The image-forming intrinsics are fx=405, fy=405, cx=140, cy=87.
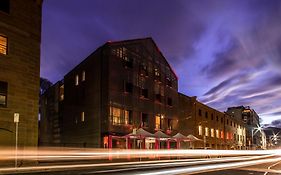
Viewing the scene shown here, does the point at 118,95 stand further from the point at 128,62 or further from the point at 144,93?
the point at 144,93

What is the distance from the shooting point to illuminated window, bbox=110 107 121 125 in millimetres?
44781

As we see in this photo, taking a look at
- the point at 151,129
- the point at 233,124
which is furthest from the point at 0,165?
the point at 233,124

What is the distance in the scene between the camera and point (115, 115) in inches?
1785

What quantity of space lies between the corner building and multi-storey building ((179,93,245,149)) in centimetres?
556

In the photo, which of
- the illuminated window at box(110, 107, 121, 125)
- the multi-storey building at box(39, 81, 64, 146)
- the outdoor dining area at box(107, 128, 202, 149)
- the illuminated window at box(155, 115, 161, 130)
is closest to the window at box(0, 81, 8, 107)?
the outdoor dining area at box(107, 128, 202, 149)

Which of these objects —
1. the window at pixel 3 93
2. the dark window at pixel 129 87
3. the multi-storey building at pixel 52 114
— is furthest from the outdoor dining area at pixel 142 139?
the window at pixel 3 93

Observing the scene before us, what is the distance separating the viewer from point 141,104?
1965 inches

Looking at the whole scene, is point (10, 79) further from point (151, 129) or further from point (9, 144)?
point (151, 129)

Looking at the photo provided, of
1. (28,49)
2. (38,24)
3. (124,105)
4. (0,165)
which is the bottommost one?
(0,165)

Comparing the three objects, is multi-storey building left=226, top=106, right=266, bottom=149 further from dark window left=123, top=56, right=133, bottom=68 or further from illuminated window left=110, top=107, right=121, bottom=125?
illuminated window left=110, top=107, right=121, bottom=125

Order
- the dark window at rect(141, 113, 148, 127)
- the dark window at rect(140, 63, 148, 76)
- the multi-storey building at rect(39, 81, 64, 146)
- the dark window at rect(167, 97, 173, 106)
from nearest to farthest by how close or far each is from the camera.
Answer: the dark window at rect(141, 113, 148, 127) < the dark window at rect(140, 63, 148, 76) < the dark window at rect(167, 97, 173, 106) < the multi-storey building at rect(39, 81, 64, 146)

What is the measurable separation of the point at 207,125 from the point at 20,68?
156ft

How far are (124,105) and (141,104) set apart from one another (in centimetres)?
367

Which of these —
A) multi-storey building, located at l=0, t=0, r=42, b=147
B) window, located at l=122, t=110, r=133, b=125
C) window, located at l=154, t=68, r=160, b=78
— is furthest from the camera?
window, located at l=154, t=68, r=160, b=78
